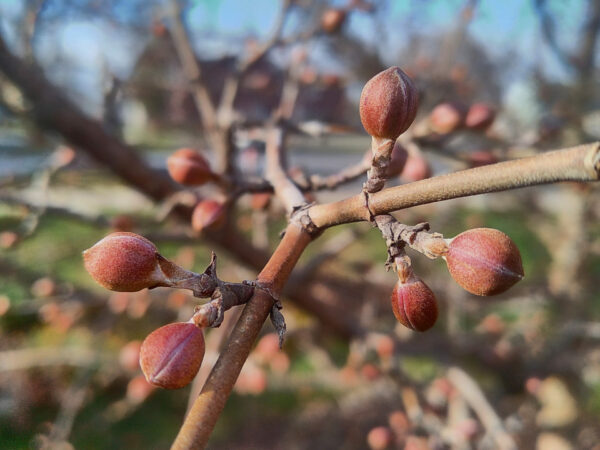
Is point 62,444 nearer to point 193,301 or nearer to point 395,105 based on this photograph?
point 193,301

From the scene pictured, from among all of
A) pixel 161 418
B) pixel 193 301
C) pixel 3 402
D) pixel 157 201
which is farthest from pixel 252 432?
pixel 157 201

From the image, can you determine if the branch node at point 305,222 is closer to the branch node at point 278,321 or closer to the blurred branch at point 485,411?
the branch node at point 278,321

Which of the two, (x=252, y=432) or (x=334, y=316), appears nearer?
(x=334, y=316)

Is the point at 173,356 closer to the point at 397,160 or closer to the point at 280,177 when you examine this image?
the point at 280,177

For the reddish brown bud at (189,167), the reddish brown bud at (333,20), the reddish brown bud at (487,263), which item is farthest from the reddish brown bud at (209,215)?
the reddish brown bud at (333,20)

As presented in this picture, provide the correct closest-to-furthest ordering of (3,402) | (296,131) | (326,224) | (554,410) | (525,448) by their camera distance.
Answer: (326,224) < (296,131) < (525,448) < (554,410) < (3,402)

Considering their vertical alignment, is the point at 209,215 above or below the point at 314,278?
above

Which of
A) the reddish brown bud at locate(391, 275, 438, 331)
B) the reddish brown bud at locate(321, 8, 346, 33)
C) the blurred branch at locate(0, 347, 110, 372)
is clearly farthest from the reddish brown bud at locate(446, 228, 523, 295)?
the blurred branch at locate(0, 347, 110, 372)

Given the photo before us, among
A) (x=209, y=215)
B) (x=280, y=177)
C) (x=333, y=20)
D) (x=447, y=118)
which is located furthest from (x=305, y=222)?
(x=333, y=20)
